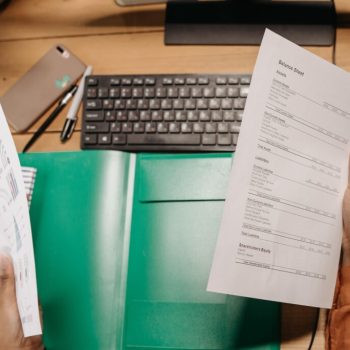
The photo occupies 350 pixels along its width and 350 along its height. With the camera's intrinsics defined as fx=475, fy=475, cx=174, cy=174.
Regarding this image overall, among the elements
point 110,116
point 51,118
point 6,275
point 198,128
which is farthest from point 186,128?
point 6,275

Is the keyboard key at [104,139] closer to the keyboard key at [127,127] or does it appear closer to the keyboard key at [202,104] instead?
the keyboard key at [127,127]

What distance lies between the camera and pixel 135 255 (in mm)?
709

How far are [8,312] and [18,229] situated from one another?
0.11m

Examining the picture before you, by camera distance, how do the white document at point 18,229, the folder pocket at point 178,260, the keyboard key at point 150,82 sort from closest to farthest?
the white document at point 18,229
the folder pocket at point 178,260
the keyboard key at point 150,82

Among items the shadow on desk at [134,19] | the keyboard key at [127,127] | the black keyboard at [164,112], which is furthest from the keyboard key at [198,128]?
the shadow on desk at [134,19]

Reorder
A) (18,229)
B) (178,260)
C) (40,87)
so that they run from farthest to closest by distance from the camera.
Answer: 1. (40,87)
2. (178,260)
3. (18,229)

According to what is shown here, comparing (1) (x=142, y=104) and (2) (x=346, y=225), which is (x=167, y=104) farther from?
(2) (x=346, y=225)

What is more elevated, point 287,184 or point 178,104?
point 178,104

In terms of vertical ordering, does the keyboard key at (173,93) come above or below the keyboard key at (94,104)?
above

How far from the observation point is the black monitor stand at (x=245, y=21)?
756 millimetres

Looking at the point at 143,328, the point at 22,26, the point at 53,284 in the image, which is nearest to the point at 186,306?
the point at 143,328

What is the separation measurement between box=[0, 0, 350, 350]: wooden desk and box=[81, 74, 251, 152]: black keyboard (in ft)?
0.11

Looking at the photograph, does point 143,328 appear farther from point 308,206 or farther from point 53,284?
point 308,206

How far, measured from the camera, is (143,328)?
0.68 meters
